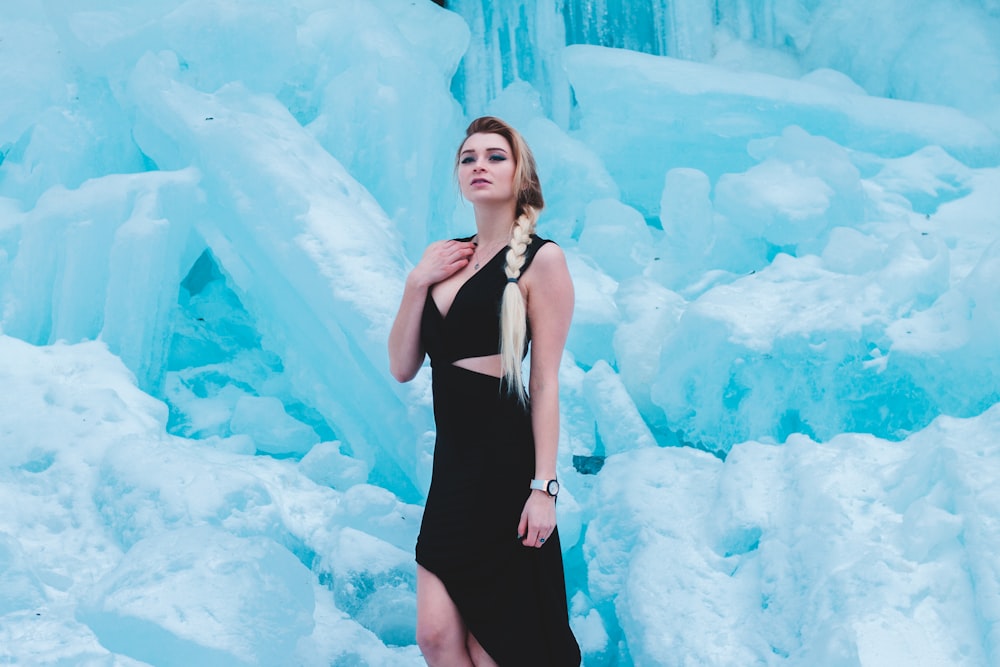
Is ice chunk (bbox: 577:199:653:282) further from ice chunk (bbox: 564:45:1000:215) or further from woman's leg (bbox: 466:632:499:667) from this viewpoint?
woman's leg (bbox: 466:632:499:667)

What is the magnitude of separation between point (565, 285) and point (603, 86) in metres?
3.05

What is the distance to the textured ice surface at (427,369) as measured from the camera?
2100 millimetres

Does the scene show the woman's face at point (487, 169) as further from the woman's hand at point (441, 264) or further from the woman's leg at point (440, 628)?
the woman's leg at point (440, 628)

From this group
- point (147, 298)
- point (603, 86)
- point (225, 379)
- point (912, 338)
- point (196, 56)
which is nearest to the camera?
point (912, 338)

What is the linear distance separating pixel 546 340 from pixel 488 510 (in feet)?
1.08

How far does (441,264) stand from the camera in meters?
1.83

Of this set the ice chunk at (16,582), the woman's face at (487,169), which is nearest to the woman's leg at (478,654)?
the woman's face at (487,169)

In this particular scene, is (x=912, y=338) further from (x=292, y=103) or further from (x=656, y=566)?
(x=292, y=103)

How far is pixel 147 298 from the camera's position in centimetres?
318

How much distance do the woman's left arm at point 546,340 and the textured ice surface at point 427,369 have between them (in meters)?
0.73

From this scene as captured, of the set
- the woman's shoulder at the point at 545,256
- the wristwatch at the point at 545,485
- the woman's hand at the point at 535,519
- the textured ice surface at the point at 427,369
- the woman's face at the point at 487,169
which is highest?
the woman's face at the point at 487,169

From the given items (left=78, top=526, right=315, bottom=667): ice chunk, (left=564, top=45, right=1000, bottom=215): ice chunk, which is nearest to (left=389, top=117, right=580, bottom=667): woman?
(left=78, top=526, right=315, bottom=667): ice chunk

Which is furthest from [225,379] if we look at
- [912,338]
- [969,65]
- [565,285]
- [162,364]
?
[969,65]

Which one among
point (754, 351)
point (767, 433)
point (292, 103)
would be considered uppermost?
point (292, 103)
